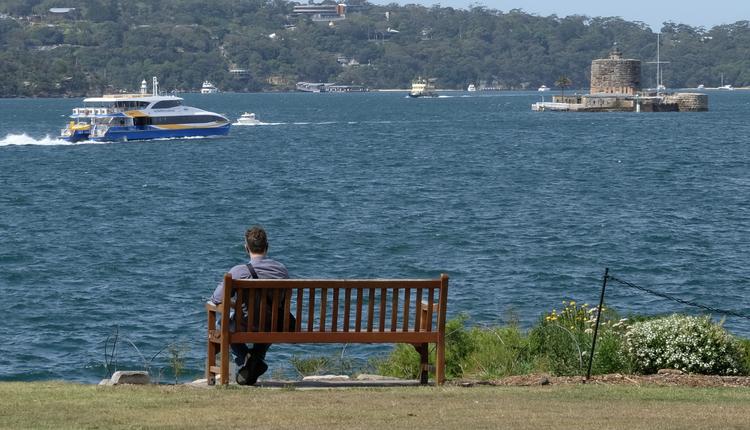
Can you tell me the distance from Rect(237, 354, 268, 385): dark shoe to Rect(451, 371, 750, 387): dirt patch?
1.82m

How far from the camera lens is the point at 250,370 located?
39.3 ft

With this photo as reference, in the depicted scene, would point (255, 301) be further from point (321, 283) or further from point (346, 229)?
point (346, 229)

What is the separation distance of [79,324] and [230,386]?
13.0 metres

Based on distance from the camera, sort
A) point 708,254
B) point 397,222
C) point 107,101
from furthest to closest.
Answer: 1. point 107,101
2. point 397,222
3. point 708,254

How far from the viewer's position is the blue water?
2497cm

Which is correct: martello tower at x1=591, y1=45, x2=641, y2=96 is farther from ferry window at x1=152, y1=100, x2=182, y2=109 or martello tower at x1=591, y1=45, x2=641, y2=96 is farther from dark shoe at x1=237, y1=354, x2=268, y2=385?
dark shoe at x1=237, y1=354, x2=268, y2=385

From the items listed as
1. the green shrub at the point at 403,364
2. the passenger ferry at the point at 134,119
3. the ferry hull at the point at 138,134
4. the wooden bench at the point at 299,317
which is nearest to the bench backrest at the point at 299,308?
the wooden bench at the point at 299,317

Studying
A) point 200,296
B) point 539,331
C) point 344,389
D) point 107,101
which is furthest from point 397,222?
point 107,101

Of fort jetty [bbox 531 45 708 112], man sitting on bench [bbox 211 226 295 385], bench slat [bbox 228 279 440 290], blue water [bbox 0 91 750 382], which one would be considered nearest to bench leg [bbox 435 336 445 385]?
bench slat [bbox 228 279 440 290]

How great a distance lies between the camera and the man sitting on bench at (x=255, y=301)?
12.0 metres

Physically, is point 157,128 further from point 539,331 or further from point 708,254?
point 539,331

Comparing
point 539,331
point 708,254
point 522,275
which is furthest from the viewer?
point 708,254

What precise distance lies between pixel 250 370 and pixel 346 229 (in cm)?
2862

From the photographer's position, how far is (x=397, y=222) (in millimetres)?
42156
